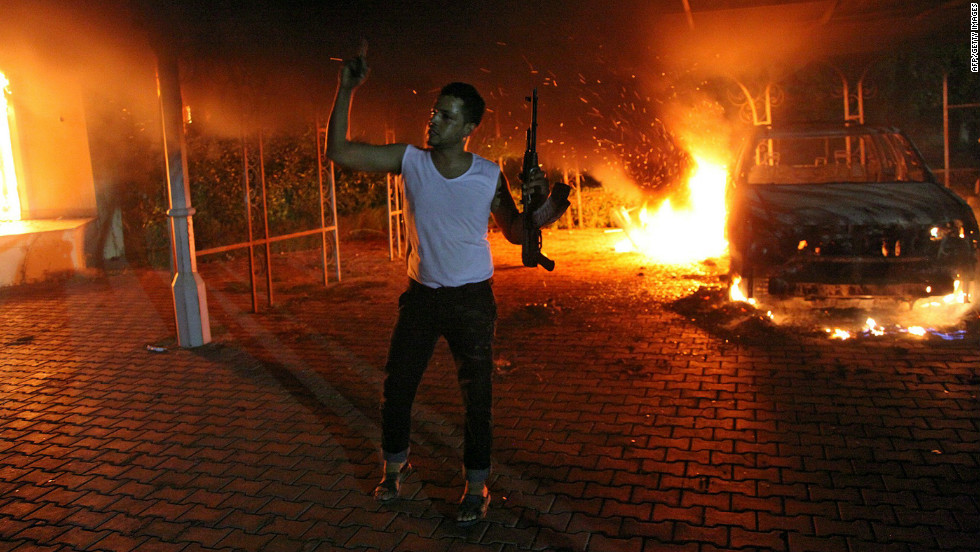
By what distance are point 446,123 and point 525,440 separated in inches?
82.8

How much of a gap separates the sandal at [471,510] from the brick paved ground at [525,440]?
46mm

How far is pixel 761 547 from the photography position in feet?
11.1

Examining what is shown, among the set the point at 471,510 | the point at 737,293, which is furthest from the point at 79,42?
the point at 737,293

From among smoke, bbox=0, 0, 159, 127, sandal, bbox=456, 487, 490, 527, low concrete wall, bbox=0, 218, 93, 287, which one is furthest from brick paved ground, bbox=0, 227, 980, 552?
low concrete wall, bbox=0, 218, 93, 287

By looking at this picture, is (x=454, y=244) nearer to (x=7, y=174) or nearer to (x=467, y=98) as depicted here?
(x=467, y=98)

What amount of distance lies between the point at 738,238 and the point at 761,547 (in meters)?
4.96

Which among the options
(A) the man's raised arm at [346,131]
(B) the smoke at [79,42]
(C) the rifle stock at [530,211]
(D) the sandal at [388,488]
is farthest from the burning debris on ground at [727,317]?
(B) the smoke at [79,42]

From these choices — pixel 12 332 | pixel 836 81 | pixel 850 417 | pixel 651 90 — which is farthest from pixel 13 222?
pixel 836 81

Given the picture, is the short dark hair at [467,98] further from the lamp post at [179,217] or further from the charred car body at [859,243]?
the charred car body at [859,243]

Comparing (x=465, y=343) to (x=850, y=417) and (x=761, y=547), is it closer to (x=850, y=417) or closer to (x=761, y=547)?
(x=761, y=547)

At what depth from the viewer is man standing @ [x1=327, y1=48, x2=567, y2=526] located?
11.6ft

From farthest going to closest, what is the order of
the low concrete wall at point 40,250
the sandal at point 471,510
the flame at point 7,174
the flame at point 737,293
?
the flame at point 7,174
the low concrete wall at point 40,250
the flame at point 737,293
the sandal at point 471,510

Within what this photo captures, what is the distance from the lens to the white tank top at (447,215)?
3.54 metres

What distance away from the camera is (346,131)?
3.42m
